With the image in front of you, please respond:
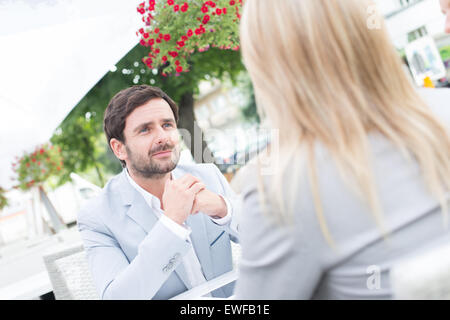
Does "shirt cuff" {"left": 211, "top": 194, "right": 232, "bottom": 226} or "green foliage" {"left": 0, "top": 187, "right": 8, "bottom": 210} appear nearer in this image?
"shirt cuff" {"left": 211, "top": 194, "right": 232, "bottom": 226}

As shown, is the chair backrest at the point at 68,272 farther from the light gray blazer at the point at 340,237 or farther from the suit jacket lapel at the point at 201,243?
the light gray blazer at the point at 340,237

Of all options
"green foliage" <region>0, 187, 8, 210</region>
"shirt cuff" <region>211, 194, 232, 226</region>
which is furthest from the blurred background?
"shirt cuff" <region>211, 194, 232, 226</region>

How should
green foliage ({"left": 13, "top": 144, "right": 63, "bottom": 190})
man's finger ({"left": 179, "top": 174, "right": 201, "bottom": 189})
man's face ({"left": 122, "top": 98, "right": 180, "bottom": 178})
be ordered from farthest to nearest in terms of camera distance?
1. green foliage ({"left": 13, "top": 144, "right": 63, "bottom": 190})
2. man's face ({"left": 122, "top": 98, "right": 180, "bottom": 178})
3. man's finger ({"left": 179, "top": 174, "right": 201, "bottom": 189})

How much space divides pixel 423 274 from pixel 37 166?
8.50 meters

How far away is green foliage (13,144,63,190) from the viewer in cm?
797

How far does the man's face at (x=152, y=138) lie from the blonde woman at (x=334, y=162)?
0.91m

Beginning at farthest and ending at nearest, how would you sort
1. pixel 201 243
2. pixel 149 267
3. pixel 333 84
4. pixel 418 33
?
pixel 418 33 < pixel 201 243 < pixel 149 267 < pixel 333 84

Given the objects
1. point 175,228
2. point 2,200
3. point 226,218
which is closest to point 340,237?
point 175,228

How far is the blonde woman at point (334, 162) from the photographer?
0.76 meters

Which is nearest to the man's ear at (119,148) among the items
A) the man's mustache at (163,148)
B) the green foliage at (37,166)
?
the man's mustache at (163,148)

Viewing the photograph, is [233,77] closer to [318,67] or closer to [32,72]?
[32,72]

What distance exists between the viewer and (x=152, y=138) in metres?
1.77

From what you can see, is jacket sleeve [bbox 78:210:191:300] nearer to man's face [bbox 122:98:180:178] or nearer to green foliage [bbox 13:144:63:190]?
man's face [bbox 122:98:180:178]

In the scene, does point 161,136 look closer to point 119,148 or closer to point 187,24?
point 119,148
